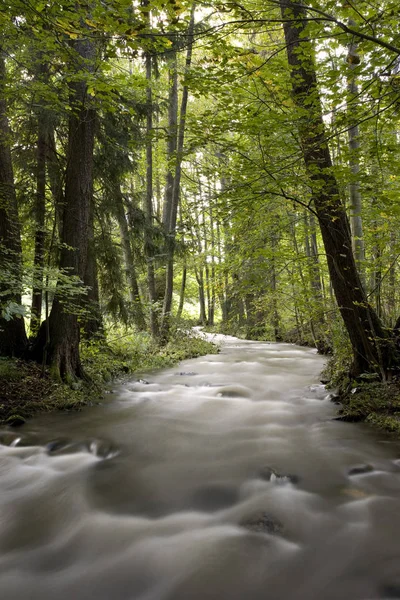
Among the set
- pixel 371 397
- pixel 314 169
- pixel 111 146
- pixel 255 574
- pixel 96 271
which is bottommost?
pixel 255 574

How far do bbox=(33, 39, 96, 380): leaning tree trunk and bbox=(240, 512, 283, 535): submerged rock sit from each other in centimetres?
447

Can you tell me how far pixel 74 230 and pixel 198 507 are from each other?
5.17 meters

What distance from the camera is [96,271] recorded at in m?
9.55

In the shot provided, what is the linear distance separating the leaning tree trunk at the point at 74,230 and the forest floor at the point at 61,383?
12.7 inches

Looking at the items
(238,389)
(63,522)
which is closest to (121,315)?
(238,389)

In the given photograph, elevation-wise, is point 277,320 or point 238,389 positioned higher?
point 277,320

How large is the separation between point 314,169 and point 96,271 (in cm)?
613

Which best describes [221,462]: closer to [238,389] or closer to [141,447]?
[141,447]

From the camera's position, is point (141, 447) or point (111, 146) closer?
point (141, 447)

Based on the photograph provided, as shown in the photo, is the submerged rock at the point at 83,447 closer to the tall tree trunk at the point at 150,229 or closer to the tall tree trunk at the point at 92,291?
the tall tree trunk at the point at 92,291

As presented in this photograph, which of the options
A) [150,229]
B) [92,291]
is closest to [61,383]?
[92,291]

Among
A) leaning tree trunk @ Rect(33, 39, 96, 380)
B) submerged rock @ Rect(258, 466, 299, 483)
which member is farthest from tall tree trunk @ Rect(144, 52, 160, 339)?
submerged rock @ Rect(258, 466, 299, 483)

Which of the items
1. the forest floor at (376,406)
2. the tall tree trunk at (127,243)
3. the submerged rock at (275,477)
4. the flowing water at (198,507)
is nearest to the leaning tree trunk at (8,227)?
the flowing water at (198,507)

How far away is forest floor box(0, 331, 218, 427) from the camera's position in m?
5.65
